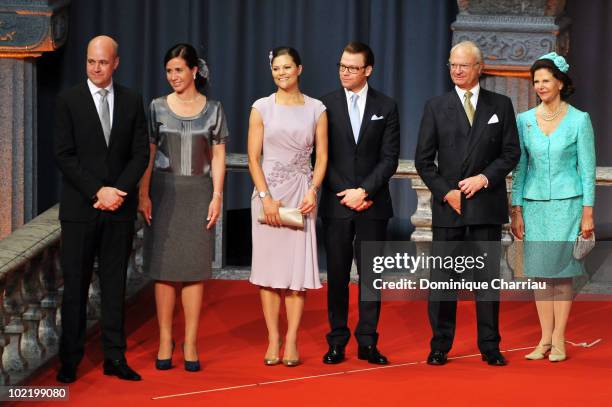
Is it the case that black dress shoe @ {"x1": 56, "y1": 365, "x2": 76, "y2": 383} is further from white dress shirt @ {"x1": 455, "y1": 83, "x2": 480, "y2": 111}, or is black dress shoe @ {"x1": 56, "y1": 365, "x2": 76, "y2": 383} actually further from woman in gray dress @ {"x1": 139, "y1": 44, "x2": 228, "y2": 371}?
white dress shirt @ {"x1": 455, "y1": 83, "x2": 480, "y2": 111}

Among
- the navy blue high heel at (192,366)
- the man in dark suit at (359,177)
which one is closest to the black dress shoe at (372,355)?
the man in dark suit at (359,177)

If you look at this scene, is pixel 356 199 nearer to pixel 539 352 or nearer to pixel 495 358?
pixel 495 358

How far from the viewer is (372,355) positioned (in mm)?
5988

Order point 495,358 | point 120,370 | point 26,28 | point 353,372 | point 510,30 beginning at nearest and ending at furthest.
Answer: point 120,370 < point 353,372 < point 495,358 < point 510,30 < point 26,28

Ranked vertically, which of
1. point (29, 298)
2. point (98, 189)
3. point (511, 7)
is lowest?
point (29, 298)

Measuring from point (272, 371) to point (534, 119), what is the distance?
1574 mm

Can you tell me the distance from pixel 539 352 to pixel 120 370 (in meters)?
1.83

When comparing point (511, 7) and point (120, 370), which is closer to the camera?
point (120, 370)

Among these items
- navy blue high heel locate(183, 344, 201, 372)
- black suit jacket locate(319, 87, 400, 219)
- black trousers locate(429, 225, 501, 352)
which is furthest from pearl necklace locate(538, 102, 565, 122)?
navy blue high heel locate(183, 344, 201, 372)

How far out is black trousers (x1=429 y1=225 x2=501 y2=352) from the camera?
593 centimetres

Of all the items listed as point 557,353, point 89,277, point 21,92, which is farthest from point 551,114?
point 21,92

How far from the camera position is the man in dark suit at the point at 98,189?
5621mm

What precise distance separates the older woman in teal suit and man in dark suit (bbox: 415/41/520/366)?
0.50ft

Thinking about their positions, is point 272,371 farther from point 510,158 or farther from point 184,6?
point 184,6
